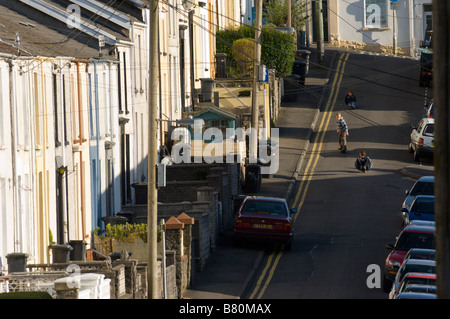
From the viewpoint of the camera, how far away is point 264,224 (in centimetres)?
3125

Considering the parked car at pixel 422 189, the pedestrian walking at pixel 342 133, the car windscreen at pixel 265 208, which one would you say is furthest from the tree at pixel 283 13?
the car windscreen at pixel 265 208

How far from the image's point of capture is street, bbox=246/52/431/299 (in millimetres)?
27656

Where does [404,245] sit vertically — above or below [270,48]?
below

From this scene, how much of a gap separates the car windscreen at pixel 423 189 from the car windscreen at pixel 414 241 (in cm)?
800

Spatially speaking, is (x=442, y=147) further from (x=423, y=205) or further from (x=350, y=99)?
(x=350, y=99)

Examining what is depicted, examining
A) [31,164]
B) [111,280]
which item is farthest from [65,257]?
[111,280]

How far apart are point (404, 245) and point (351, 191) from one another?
1383 cm

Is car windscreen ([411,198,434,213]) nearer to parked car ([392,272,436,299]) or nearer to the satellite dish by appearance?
parked car ([392,272,436,299])

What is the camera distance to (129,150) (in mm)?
36812

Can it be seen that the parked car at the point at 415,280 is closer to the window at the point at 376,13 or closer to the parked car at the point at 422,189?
the parked car at the point at 422,189

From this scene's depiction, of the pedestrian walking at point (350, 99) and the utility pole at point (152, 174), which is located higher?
the pedestrian walking at point (350, 99)

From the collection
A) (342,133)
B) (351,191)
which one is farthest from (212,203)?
(342,133)

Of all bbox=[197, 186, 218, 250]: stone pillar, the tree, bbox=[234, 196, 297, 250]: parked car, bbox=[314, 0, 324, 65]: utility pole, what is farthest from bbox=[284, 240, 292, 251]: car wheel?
the tree

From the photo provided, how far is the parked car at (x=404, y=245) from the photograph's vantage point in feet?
85.1
